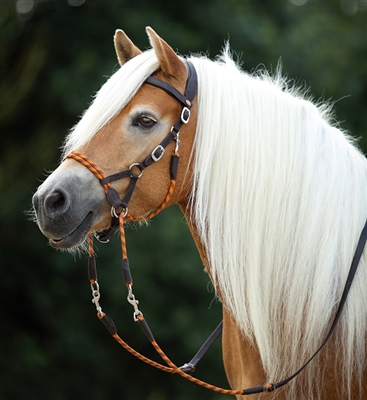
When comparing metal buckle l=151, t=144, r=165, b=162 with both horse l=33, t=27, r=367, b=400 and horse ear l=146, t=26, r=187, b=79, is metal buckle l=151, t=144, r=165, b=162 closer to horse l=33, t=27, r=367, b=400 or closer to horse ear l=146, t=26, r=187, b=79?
horse l=33, t=27, r=367, b=400

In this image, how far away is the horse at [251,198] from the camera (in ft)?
8.21

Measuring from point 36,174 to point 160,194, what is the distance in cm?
652

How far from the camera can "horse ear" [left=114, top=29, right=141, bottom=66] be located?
290cm

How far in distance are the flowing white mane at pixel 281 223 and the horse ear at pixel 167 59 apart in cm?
18

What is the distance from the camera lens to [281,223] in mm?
2537

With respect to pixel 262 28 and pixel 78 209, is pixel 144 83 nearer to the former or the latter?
pixel 78 209

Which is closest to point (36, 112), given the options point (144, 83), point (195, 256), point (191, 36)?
point (191, 36)

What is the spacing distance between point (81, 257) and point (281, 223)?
6.57m

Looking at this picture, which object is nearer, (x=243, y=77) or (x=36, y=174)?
(x=243, y=77)

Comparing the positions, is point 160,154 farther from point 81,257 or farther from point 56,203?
point 81,257

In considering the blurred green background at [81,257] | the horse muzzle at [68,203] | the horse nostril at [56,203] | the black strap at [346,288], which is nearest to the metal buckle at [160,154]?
the horse muzzle at [68,203]

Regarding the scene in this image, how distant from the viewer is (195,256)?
→ 9.08 meters

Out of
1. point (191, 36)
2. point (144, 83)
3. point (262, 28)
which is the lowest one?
point (144, 83)

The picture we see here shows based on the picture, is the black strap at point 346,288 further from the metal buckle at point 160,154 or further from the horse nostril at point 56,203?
the horse nostril at point 56,203
